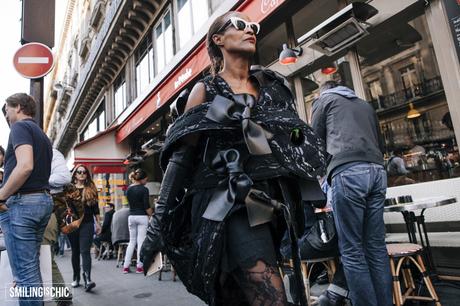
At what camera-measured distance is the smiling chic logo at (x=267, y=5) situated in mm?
5152

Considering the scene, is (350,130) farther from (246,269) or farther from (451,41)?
(451,41)

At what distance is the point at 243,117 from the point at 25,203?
2414 mm

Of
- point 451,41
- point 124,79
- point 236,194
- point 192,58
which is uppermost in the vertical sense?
point 124,79

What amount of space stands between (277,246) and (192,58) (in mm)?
6153

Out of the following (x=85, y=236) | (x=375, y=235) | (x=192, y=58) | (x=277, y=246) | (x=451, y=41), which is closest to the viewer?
(x=277, y=246)

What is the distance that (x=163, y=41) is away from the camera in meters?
11.7

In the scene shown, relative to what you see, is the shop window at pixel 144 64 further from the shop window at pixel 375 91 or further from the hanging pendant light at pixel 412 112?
the hanging pendant light at pixel 412 112

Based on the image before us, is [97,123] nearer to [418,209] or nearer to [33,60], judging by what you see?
[33,60]

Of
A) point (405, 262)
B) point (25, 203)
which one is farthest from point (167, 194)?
point (405, 262)

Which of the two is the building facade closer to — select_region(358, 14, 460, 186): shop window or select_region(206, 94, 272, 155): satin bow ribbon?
select_region(358, 14, 460, 186): shop window

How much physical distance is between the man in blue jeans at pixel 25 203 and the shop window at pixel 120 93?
1250 centimetres

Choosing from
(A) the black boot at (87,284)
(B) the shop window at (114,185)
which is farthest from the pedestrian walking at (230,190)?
(B) the shop window at (114,185)

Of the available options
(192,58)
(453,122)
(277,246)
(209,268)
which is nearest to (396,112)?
(453,122)

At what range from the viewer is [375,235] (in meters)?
2.79
